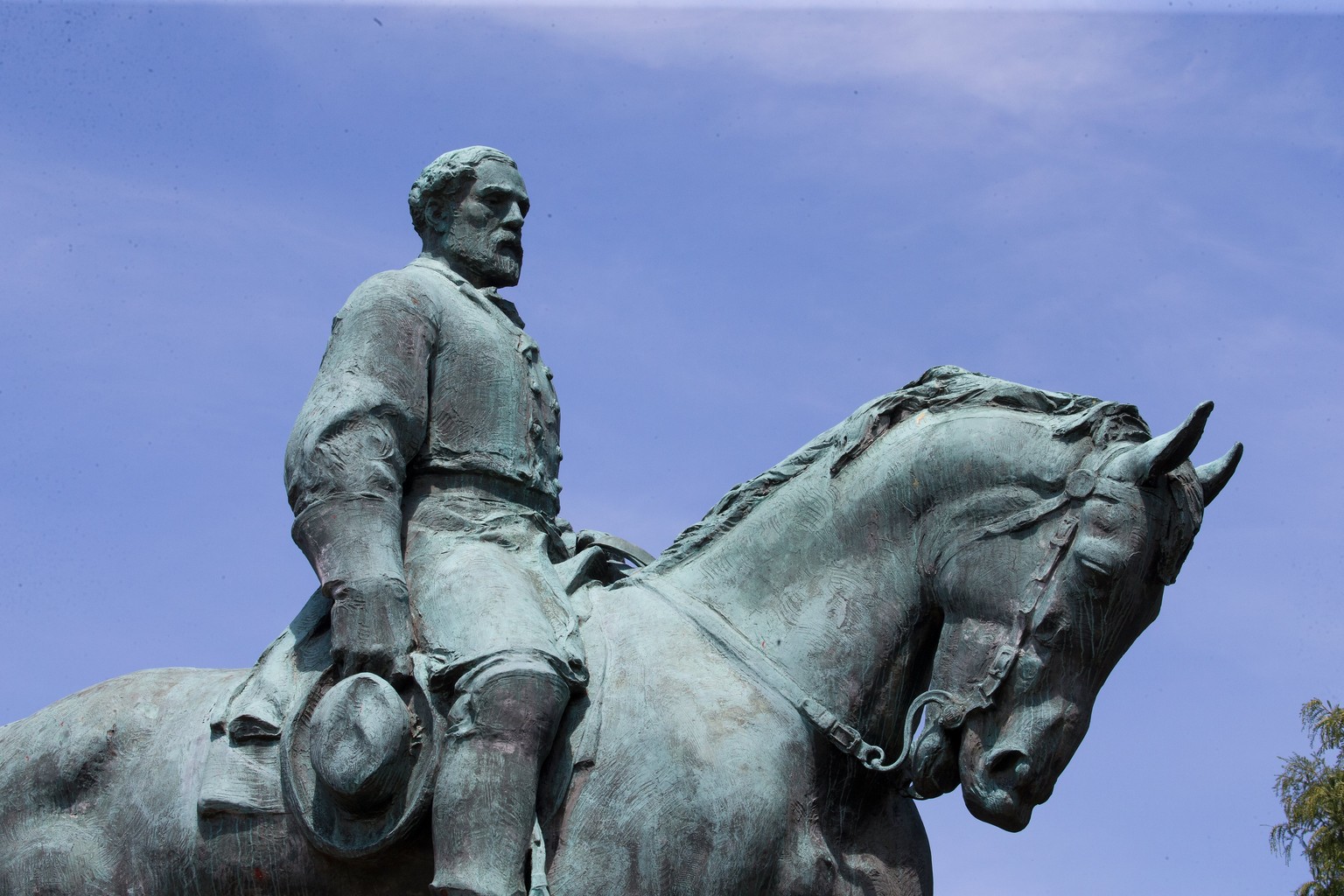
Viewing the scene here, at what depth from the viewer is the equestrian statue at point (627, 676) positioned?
680 cm

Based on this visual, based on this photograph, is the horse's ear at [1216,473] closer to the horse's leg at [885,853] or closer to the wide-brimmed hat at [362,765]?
the horse's leg at [885,853]

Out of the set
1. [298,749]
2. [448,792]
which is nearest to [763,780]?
[448,792]

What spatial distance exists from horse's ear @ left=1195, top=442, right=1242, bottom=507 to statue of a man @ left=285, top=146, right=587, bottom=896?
92.7 inches

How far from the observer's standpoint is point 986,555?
22.6 feet

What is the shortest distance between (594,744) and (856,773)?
0.97 meters

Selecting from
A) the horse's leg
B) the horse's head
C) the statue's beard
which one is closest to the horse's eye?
the horse's head

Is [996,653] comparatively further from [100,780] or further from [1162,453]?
[100,780]

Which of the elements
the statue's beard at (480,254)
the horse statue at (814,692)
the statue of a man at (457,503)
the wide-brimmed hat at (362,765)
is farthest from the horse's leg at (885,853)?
the statue's beard at (480,254)

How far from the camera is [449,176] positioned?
847 cm

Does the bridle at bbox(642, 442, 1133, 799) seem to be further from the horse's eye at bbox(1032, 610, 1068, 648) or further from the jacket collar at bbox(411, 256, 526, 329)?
the jacket collar at bbox(411, 256, 526, 329)

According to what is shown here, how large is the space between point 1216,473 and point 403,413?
3113 mm

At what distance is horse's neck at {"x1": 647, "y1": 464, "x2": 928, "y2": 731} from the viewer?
23.2ft

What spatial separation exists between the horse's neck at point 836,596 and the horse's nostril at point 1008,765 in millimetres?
471

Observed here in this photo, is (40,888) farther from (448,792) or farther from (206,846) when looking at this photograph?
(448,792)
